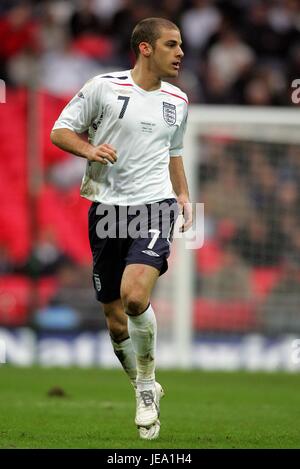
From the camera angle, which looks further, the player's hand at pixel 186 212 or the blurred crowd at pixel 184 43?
the blurred crowd at pixel 184 43

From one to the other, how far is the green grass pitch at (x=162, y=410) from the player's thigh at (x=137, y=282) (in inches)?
36.2

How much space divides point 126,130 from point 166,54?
1.96ft

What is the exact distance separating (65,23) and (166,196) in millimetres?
11666

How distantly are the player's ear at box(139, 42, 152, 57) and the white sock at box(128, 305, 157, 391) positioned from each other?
69.6 inches

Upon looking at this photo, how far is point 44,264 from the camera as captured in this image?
16.0 metres

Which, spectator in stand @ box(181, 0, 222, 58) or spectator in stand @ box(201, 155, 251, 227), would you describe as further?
spectator in stand @ box(181, 0, 222, 58)

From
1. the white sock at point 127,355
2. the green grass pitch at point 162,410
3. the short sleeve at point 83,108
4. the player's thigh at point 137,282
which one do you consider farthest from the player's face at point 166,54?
the green grass pitch at point 162,410

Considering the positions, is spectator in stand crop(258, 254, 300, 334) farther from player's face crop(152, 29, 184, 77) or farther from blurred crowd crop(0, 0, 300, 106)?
player's face crop(152, 29, 184, 77)

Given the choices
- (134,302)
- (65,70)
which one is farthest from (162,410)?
(65,70)

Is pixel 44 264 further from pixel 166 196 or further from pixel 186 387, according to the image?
pixel 166 196

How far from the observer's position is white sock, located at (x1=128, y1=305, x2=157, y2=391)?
752 cm

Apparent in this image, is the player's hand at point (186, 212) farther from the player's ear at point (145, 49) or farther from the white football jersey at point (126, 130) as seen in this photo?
the player's ear at point (145, 49)

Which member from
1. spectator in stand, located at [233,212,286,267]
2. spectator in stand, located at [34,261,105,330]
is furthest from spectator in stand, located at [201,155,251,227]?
spectator in stand, located at [34,261,105,330]

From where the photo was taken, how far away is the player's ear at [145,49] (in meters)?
7.92
